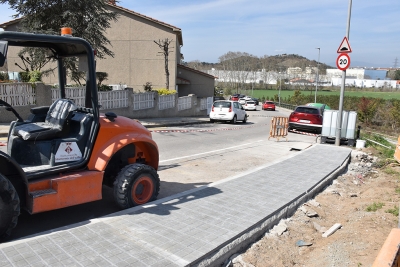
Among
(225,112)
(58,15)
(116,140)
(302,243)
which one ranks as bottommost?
(302,243)

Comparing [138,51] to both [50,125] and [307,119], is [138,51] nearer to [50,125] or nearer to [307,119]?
[307,119]

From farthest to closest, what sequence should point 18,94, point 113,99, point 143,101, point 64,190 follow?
point 143,101 → point 113,99 → point 18,94 → point 64,190

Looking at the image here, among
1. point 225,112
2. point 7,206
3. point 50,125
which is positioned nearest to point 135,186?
point 50,125

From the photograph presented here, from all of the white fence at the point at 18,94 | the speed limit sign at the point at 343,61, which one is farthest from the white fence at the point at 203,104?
the speed limit sign at the point at 343,61

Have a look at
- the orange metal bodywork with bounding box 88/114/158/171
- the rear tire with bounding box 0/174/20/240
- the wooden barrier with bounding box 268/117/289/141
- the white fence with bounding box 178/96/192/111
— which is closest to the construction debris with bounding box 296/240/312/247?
the orange metal bodywork with bounding box 88/114/158/171

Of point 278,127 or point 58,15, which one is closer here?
point 278,127

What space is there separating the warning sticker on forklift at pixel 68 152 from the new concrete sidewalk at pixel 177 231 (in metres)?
0.90

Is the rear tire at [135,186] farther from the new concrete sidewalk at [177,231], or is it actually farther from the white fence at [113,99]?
the white fence at [113,99]

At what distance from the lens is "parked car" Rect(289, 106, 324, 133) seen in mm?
19172

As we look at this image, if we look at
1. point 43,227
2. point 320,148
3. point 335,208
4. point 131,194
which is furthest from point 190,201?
point 320,148

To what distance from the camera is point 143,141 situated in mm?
5609

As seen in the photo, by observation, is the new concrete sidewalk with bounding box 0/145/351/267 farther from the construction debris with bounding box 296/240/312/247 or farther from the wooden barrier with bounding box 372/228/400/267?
the wooden barrier with bounding box 372/228/400/267

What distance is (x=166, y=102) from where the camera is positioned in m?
24.0

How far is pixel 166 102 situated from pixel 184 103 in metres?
2.70
